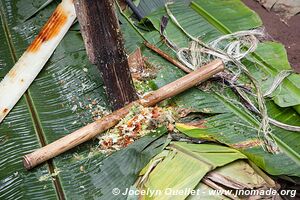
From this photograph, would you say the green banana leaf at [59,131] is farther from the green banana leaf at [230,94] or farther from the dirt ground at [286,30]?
the dirt ground at [286,30]

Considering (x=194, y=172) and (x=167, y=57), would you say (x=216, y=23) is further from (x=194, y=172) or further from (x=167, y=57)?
(x=194, y=172)

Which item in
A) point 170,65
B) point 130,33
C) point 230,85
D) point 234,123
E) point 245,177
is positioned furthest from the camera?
point 130,33

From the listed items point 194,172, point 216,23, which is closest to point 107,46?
point 194,172

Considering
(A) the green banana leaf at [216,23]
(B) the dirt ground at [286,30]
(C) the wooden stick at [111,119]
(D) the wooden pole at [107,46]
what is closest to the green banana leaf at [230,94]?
(A) the green banana leaf at [216,23]

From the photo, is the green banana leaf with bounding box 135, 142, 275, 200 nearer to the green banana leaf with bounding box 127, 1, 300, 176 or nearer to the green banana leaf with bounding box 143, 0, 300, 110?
the green banana leaf with bounding box 127, 1, 300, 176

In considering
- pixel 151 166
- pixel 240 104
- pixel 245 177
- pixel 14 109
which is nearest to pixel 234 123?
pixel 240 104

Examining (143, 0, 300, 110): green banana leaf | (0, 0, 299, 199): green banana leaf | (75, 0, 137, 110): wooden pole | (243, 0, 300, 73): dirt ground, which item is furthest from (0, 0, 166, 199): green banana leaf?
(243, 0, 300, 73): dirt ground

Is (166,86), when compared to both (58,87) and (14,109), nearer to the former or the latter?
(58,87)
